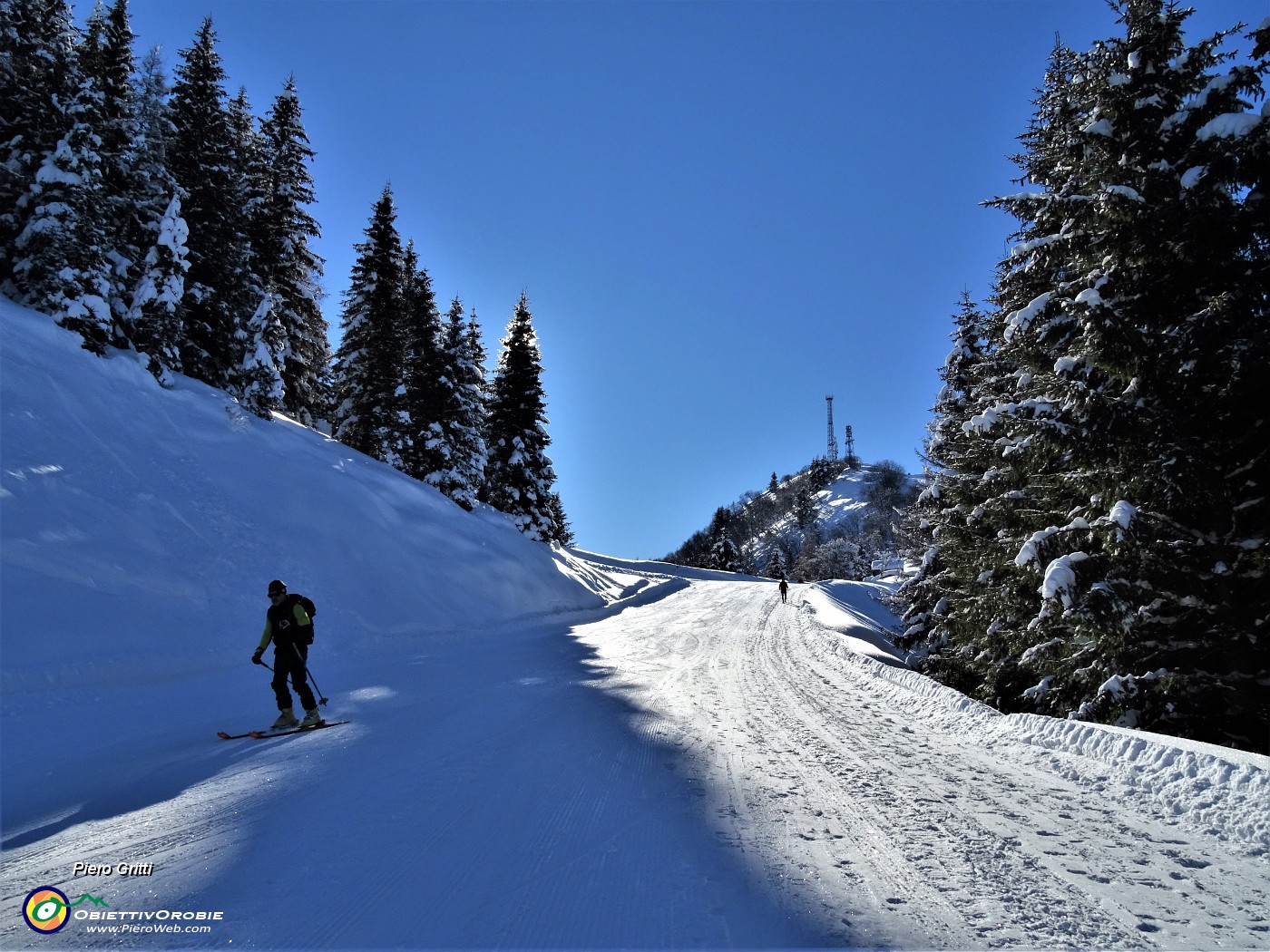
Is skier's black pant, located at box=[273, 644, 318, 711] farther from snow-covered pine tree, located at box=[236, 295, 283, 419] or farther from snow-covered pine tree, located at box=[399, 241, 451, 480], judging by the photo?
snow-covered pine tree, located at box=[399, 241, 451, 480]

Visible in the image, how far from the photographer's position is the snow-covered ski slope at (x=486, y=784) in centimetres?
333

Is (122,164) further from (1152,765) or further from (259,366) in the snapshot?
(1152,765)

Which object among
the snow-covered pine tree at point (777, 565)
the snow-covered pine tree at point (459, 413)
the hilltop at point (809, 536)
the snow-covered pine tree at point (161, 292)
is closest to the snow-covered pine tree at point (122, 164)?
the snow-covered pine tree at point (161, 292)

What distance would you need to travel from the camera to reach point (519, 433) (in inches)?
1296

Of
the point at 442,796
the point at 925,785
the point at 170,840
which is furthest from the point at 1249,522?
the point at 170,840

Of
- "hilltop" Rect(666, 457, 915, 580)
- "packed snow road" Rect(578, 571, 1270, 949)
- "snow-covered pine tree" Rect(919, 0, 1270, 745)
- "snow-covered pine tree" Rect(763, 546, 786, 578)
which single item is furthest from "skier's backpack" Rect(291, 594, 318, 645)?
"snow-covered pine tree" Rect(763, 546, 786, 578)

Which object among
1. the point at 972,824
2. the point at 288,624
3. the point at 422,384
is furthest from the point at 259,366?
the point at 972,824

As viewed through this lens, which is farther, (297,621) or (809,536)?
(809,536)

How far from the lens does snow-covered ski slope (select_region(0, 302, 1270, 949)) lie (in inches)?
131

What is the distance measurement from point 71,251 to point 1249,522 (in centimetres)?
2460

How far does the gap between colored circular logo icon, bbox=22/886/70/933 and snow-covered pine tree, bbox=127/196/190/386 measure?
18.6 m

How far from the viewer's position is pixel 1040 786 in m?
5.43

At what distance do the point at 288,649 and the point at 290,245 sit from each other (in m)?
26.1

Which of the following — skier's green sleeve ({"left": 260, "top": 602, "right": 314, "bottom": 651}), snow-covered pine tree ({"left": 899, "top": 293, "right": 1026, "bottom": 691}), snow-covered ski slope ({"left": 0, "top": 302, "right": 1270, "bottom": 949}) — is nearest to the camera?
snow-covered ski slope ({"left": 0, "top": 302, "right": 1270, "bottom": 949})
